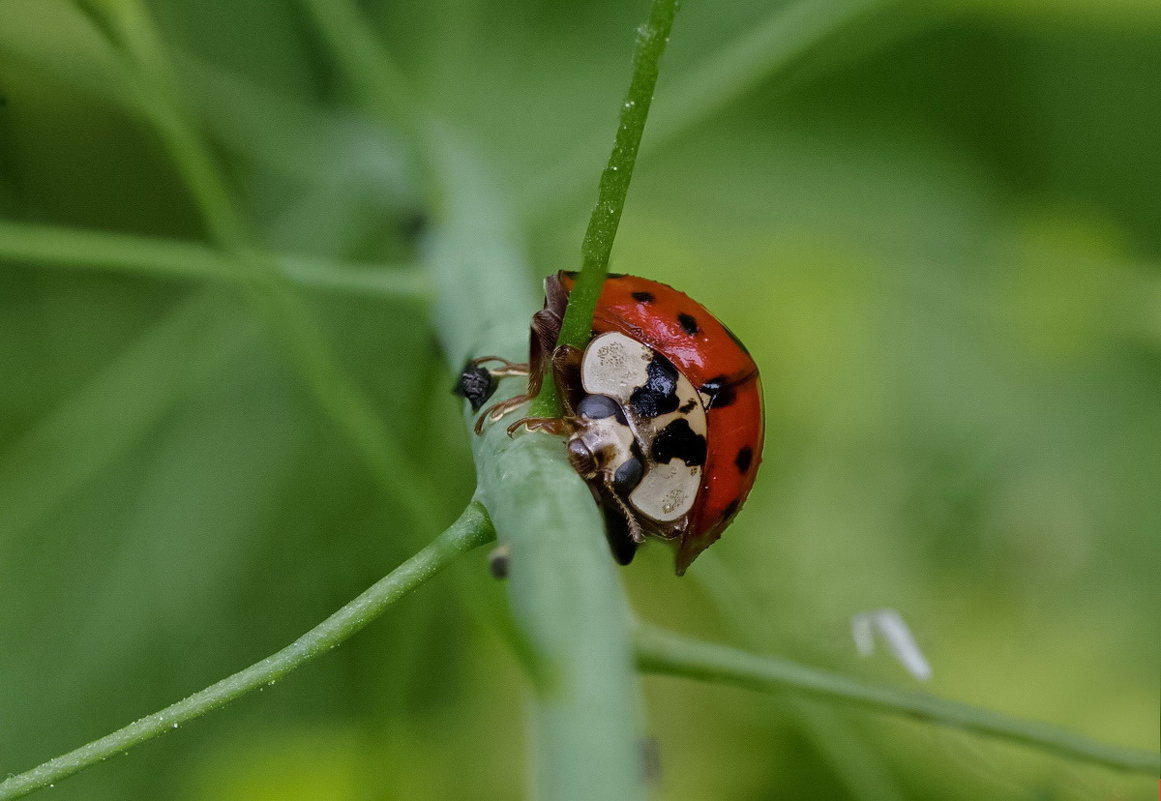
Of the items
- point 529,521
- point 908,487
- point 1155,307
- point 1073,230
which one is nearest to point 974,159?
point 1073,230

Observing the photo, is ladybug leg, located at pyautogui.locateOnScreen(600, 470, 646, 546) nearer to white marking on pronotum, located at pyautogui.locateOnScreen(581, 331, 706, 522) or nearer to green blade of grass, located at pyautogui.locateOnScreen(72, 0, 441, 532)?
white marking on pronotum, located at pyautogui.locateOnScreen(581, 331, 706, 522)

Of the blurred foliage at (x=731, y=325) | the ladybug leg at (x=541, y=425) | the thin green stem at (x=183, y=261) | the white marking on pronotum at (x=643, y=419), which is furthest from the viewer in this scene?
the blurred foliage at (x=731, y=325)

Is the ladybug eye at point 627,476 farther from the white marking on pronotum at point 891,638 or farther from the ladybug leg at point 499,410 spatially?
the white marking on pronotum at point 891,638

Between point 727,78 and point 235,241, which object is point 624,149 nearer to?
point 235,241

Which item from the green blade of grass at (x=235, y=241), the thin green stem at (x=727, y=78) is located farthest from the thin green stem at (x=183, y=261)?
the thin green stem at (x=727, y=78)

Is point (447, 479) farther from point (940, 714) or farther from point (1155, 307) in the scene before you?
point (1155, 307)

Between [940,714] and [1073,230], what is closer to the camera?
[940,714]
